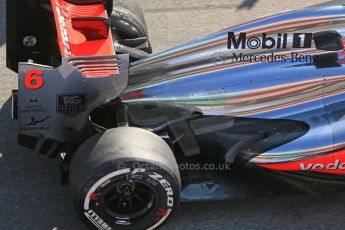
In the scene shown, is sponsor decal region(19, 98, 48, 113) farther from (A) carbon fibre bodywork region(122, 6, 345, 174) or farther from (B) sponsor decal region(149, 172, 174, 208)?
(B) sponsor decal region(149, 172, 174, 208)

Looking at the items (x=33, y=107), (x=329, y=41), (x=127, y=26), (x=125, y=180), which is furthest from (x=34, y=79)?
(x=329, y=41)

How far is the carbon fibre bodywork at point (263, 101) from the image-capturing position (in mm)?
3135

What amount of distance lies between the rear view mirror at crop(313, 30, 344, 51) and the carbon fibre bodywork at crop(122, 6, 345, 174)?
0.03 m

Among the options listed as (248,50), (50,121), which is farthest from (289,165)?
(50,121)

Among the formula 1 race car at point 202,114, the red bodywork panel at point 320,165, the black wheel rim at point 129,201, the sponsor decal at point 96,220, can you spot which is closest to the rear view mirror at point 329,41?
the formula 1 race car at point 202,114

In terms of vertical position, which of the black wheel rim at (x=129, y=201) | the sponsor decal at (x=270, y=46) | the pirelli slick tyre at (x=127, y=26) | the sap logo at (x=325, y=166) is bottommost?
the black wheel rim at (x=129, y=201)

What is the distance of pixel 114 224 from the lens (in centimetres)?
305

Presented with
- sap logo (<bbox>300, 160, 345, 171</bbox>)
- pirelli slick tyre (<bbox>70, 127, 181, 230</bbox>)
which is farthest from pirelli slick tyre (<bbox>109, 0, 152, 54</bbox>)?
sap logo (<bbox>300, 160, 345, 171</bbox>)

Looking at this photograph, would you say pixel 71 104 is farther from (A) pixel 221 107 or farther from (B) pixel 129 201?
(A) pixel 221 107

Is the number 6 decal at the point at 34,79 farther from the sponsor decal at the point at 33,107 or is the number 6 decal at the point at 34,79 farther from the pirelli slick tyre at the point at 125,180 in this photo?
the pirelli slick tyre at the point at 125,180

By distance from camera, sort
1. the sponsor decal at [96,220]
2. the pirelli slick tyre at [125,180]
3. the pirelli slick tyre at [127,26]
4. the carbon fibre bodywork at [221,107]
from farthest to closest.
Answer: the pirelli slick tyre at [127,26]
the carbon fibre bodywork at [221,107]
the sponsor decal at [96,220]
the pirelli slick tyre at [125,180]

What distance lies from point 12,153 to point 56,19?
103 cm

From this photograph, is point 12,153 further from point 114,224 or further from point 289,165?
point 289,165

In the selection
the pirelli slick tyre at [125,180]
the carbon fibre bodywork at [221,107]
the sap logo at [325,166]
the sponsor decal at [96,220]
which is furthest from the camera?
the sap logo at [325,166]
